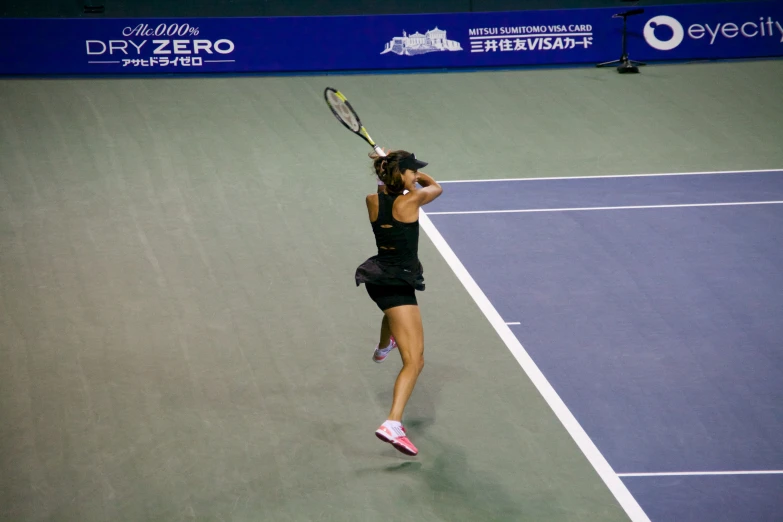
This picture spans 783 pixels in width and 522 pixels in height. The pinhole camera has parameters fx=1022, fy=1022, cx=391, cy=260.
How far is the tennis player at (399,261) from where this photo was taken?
6812 millimetres

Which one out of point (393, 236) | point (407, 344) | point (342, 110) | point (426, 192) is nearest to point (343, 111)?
point (342, 110)

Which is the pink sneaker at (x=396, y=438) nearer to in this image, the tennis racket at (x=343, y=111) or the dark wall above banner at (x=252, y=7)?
the tennis racket at (x=343, y=111)

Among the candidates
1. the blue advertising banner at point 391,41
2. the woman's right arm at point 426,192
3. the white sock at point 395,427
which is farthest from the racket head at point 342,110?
the blue advertising banner at point 391,41

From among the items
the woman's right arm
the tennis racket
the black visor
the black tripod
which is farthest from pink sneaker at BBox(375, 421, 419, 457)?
the black tripod

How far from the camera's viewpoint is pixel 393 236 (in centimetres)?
691

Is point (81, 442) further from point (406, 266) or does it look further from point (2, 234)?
point (2, 234)

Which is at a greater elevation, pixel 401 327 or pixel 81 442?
pixel 401 327

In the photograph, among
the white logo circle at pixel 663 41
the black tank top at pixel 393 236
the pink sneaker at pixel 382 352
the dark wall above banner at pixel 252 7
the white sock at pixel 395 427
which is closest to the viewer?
the white sock at pixel 395 427

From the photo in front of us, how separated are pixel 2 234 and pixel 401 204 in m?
6.22

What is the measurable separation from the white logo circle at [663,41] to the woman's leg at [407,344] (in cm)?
1319

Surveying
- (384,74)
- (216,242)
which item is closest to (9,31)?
(384,74)

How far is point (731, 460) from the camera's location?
6.81 metres

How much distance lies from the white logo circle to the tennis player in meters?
12.8

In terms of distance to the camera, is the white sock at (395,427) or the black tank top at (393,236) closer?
the white sock at (395,427)
